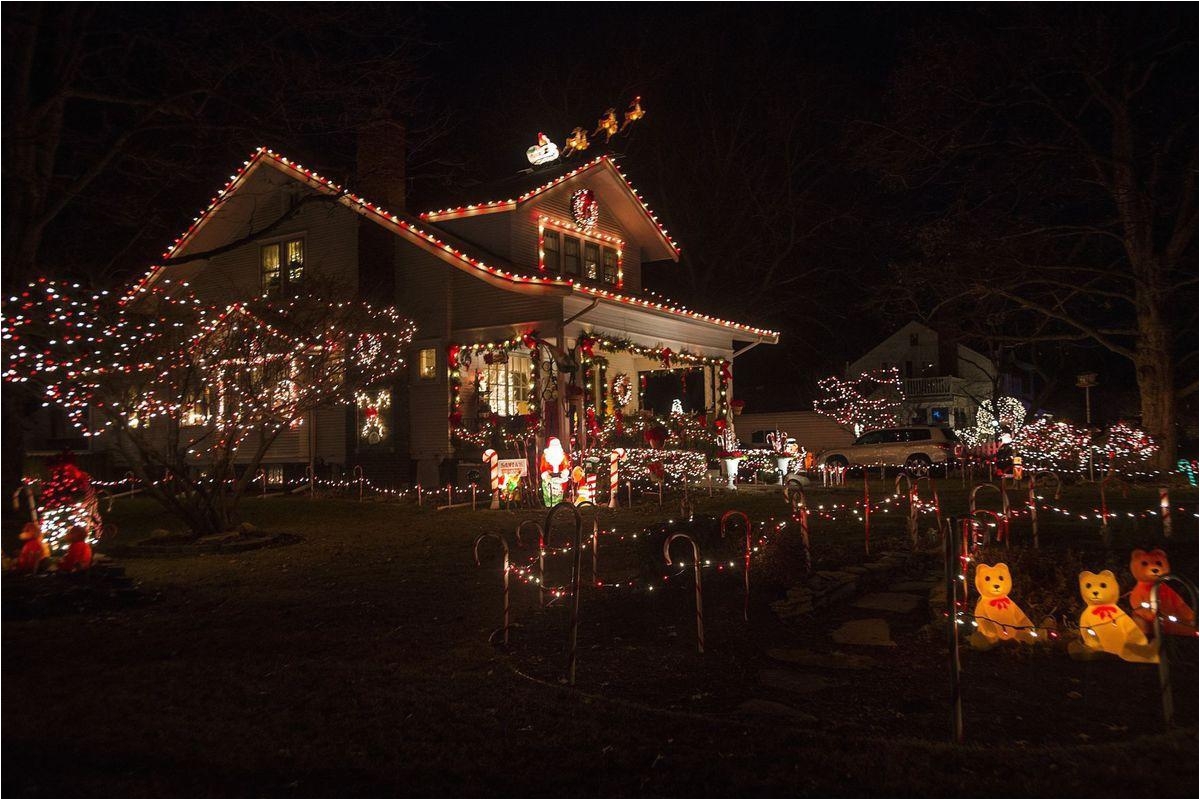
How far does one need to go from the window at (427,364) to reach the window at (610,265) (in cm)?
497

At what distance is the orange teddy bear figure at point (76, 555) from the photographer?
8.73m

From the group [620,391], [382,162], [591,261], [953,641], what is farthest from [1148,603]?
[382,162]

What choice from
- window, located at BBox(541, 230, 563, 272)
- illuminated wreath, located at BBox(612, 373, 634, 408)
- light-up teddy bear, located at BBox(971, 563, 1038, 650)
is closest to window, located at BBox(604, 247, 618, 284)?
window, located at BBox(541, 230, 563, 272)

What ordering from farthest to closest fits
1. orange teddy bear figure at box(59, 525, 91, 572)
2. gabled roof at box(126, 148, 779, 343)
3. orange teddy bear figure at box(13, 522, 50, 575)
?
1. gabled roof at box(126, 148, 779, 343)
2. orange teddy bear figure at box(13, 522, 50, 575)
3. orange teddy bear figure at box(59, 525, 91, 572)

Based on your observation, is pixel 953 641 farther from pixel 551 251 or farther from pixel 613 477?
pixel 551 251

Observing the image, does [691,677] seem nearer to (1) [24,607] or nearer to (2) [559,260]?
(1) [24,607]

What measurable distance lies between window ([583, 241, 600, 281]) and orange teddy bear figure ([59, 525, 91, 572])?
541 inches

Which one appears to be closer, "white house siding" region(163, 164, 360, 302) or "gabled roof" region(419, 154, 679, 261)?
"gabled roof" region(419, 154, 679, 261)

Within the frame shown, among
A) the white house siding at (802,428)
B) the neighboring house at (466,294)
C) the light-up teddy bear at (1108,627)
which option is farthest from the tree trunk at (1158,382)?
the light-up teddy bear at (1108,627)

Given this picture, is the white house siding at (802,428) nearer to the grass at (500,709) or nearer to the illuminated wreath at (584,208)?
the illuminated wreath at (584,208)

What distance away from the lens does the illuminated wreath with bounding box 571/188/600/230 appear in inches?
816

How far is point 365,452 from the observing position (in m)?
20.0

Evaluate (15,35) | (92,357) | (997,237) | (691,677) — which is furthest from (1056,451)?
(15,35)

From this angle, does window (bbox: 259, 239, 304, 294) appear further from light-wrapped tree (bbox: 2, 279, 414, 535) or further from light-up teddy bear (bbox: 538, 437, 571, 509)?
light-up teddy bear (bbox: 538, 437, 571, 509)
